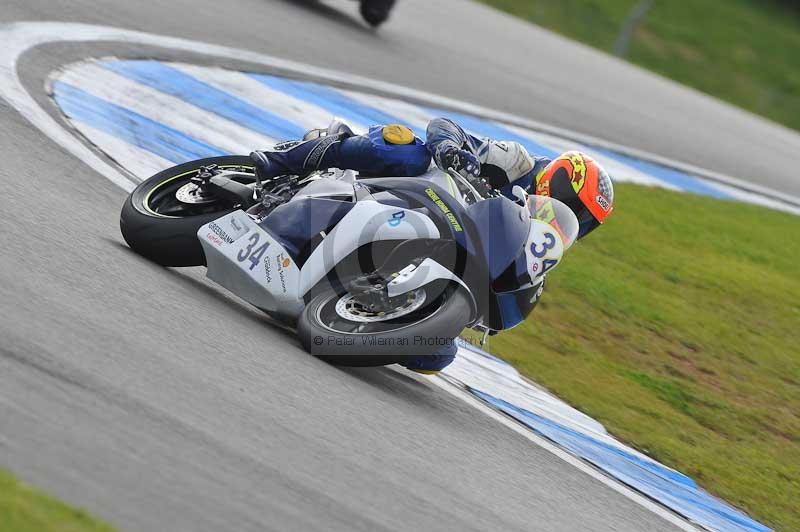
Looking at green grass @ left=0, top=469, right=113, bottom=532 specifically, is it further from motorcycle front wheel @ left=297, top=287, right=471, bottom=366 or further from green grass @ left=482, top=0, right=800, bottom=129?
green grass @ left=482, top=0, right=800, bottom=129

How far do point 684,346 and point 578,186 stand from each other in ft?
11.5

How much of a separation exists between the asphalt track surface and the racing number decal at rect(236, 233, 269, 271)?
0.23 m

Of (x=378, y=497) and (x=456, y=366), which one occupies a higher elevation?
(x=378, y=497)

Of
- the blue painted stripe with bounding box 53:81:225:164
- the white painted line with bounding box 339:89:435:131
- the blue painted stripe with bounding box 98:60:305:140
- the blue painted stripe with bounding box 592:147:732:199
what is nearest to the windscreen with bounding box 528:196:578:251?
the blue painted stripe with bounding box 53:81:225:164

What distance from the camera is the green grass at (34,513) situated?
3.04 metres

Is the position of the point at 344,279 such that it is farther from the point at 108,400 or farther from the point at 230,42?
the point at 230,42

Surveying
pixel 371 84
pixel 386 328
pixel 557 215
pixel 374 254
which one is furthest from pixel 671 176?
pixel 386 328

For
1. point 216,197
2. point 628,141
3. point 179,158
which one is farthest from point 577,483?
point 628,141

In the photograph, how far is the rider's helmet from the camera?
624 cm

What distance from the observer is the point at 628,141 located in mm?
16172

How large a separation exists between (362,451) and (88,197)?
2.74m

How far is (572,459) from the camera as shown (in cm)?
613

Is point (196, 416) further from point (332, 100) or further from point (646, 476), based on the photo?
point (332, 100)

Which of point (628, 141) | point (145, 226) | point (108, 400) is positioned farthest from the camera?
point (628, 141)
